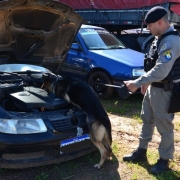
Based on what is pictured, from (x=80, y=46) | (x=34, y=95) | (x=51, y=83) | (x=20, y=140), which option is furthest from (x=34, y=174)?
(x=80, y=46)

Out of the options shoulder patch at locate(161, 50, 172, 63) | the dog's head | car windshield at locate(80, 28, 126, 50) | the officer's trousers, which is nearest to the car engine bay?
the dog's head

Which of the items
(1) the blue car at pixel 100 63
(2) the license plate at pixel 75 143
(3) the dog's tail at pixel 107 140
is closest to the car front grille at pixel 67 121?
(2) the license plate at pixel 75 143

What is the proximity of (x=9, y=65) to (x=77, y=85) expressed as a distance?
1115 millimetres

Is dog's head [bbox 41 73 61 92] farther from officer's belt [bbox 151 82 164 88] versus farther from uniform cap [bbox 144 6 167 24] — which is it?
uniform cap [bbox 144 6 167 24]

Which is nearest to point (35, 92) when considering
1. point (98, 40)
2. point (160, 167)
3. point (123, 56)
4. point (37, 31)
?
point (37, 31)

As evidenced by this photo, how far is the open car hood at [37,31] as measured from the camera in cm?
364

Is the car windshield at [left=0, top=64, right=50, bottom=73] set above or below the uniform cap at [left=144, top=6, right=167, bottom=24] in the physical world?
below

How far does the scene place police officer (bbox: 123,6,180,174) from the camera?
288 cm

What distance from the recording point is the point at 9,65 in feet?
13.1

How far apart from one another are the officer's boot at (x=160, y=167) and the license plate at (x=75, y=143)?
807 mm

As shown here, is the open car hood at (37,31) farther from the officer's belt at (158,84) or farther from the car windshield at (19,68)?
the officer's belt at (158,84)

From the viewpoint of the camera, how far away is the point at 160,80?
2.95m

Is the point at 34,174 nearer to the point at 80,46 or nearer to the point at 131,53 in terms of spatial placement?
the point at 80,46

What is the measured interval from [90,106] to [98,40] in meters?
3.68
